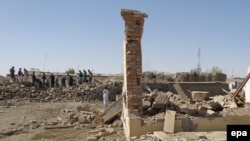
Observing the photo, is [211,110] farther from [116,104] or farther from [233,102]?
[116,104]

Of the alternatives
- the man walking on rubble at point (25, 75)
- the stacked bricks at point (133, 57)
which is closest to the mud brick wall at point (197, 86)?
the man walking on rubble at point (25, 75)

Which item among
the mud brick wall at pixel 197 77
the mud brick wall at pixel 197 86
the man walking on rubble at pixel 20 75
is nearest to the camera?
the mud brick wall at pixel 197 86

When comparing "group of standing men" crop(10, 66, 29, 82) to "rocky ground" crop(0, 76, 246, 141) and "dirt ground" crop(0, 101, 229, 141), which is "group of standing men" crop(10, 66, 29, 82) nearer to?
"rocky ground" crop(0, 76, 246, 141)

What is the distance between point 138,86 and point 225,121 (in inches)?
111

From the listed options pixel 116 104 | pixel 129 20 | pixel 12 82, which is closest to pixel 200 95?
pixel 116 104

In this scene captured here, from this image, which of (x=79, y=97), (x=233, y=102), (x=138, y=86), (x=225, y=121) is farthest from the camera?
(x=79, y=97)

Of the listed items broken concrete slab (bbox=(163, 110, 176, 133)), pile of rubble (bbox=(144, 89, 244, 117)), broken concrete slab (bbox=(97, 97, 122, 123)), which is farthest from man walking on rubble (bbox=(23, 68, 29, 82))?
broken concrete slab (bbox=(163, 110, 176, 133))

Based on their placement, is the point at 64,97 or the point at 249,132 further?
the point at 64,97

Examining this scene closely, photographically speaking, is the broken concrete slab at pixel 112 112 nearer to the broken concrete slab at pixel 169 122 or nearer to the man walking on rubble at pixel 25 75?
the broken concrete slab at pixel 169 122

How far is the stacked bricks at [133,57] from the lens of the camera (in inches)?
369

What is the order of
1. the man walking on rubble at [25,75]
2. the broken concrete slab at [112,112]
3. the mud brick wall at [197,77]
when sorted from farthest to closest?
the man walking on rubble at [25,75] < the mud brick wall at [197,77] < the broken concrete slab at [112,112]

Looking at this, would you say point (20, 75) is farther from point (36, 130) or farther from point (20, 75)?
point (36, 130)

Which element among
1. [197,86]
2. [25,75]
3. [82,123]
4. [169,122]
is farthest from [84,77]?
[169,122]

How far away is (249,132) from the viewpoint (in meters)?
6.14
